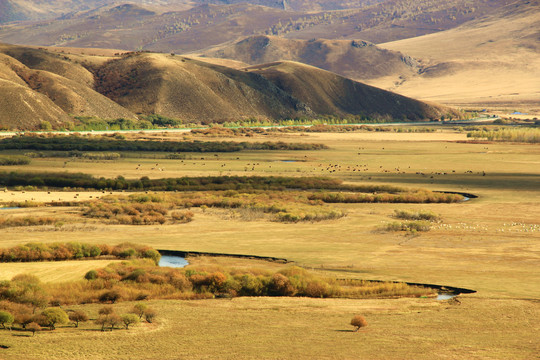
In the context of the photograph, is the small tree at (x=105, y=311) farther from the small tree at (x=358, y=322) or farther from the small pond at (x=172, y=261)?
the small pond at (x=172, y=261)

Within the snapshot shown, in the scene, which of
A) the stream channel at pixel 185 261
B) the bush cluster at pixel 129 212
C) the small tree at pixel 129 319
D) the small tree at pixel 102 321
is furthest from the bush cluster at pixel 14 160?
the small tree at pixel 129 319

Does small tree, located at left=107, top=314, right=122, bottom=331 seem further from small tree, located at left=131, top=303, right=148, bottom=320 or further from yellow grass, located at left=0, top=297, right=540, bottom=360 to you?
small tree, located at left=131, top=303, right=148, bottom=320

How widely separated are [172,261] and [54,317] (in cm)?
1434

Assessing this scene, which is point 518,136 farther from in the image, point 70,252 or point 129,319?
point 129,319

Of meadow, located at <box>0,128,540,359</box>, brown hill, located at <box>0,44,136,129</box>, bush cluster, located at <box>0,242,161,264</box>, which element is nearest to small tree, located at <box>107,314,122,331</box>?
meadow, located at <box>0,128,540,359</box>

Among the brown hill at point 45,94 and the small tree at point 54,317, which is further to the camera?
the brown hill at point 45,94

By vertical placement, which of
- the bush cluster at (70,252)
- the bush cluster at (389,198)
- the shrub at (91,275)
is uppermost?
the shrub at (91,275)

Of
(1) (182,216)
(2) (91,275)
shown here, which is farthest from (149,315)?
(1) (182,216)

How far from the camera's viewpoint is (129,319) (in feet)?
88.3

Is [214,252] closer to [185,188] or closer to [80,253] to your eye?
[80,253]

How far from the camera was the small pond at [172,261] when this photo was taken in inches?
1571

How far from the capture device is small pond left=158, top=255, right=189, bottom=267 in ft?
131

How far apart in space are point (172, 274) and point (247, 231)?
16.1m

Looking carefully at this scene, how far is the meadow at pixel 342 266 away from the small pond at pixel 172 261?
2.56ft
